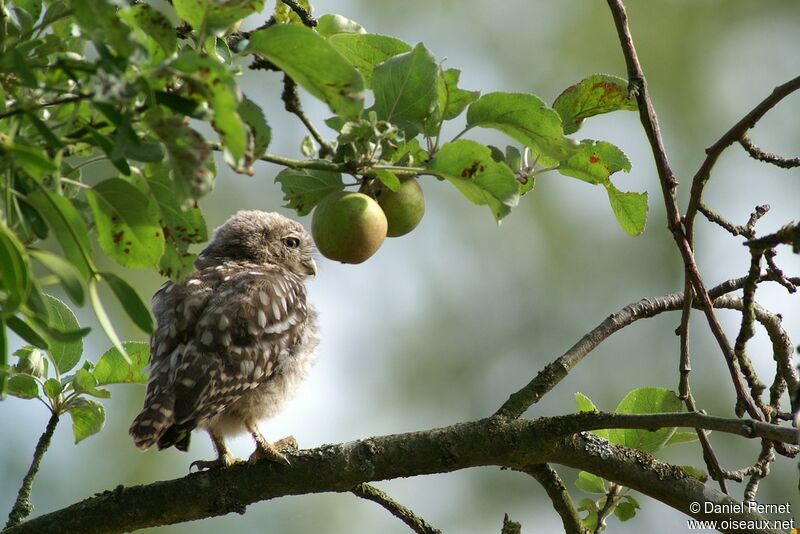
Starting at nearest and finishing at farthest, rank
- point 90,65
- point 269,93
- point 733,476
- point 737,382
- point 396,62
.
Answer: point 90,65 < point 396,62 < point 737,382 < point 733,476 < point 269,93

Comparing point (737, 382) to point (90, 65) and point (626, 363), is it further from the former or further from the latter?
point (626, 363)

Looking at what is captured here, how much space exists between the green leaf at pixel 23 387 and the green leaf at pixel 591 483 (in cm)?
186

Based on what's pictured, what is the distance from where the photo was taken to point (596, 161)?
2760 mm

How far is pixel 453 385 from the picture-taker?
404 inches

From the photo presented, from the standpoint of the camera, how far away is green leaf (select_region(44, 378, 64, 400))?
3.20m

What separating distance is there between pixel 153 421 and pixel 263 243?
→ 6.51ft

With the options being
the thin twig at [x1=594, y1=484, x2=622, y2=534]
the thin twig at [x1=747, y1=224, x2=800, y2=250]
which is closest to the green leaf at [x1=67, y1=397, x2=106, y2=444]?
the thin twig at [x1=594, y1=484, x2=622, y2=534]

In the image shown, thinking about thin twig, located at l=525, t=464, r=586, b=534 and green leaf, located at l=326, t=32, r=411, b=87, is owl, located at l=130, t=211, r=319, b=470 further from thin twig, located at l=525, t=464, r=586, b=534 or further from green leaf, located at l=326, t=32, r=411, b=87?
green leaf, located at l=326, t=32, r=411, b=87

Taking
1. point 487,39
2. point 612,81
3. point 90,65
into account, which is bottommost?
point 90,65

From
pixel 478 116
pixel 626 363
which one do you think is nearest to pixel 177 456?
pixel 626 363

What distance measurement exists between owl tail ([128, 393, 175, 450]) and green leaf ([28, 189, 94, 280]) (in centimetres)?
206

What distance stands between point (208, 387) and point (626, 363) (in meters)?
6.65

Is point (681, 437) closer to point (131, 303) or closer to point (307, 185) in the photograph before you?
point (307, 185)

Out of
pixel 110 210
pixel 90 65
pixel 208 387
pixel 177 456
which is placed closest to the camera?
pixel 90 65
